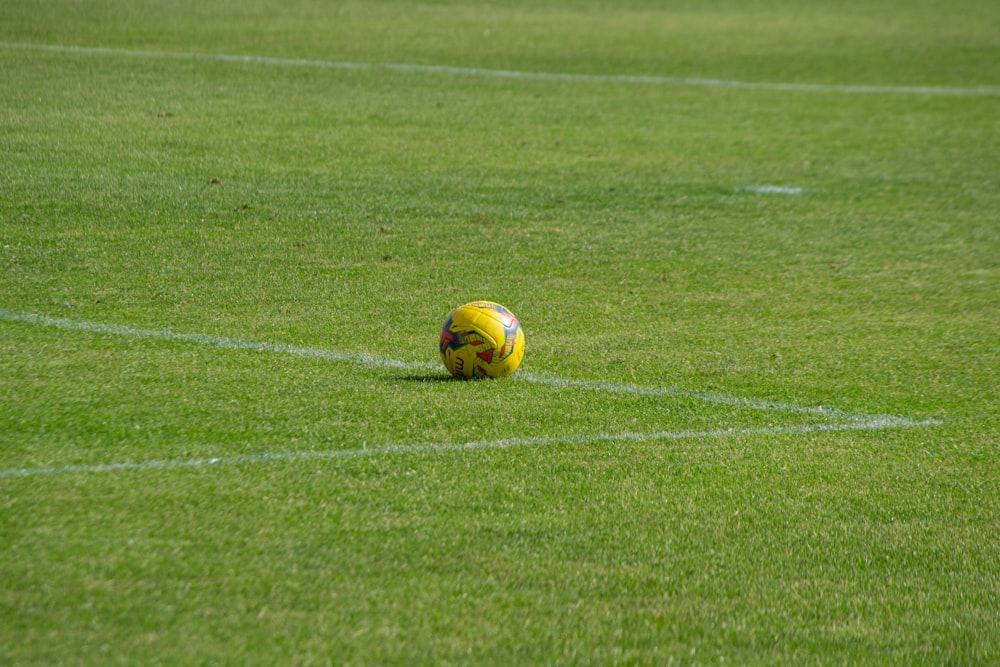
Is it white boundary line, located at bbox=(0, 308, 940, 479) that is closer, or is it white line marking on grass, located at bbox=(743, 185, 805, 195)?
white boundary line, located at bbox=(0, 308, 940, 479)

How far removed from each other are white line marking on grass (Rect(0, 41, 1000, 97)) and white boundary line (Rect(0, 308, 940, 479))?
1049 centimetres

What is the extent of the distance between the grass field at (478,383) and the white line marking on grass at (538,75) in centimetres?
21

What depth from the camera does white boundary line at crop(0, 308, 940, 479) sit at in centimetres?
604

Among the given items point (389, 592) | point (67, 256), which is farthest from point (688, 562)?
point (67, 256)

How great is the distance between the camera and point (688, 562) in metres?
5.34

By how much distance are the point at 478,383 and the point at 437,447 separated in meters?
1.21

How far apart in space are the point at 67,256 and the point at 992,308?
766 centimetres

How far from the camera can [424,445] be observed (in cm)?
646

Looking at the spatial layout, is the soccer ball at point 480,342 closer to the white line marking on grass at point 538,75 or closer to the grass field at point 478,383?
the grass field at point 478,383

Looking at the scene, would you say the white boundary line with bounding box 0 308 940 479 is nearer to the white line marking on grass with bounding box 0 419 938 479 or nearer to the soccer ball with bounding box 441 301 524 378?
the white line marking on grass with bounding box 0 419 938 479

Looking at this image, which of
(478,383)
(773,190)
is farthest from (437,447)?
(773,190)

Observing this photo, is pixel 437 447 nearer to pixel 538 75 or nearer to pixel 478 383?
pixel 478 383

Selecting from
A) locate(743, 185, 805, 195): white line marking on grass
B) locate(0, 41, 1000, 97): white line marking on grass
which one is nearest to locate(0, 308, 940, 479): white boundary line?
locate(743, 185, 805, 195): white line marking on grass

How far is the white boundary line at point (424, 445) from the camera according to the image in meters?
6.04
